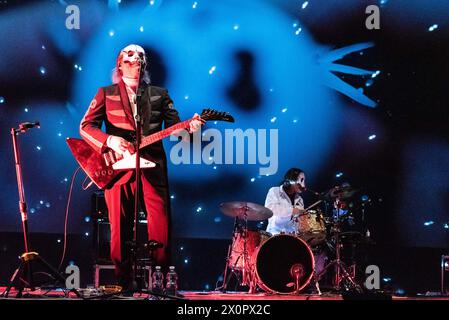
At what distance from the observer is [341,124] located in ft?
28.8

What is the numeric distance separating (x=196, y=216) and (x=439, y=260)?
2.98 metres

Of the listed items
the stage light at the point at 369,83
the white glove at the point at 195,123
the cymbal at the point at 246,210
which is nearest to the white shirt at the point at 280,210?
the cymbal at the point at 246,210

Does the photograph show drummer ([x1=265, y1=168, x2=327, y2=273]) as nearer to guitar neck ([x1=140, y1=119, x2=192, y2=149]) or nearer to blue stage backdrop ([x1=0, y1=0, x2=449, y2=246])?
blue stage backdrop ([x1=0, y1=0, x2=449, y2=246])

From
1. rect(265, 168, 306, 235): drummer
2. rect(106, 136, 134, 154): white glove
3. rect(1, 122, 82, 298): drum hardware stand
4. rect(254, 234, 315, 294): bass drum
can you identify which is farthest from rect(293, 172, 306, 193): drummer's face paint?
rect(1, 122, 82, 298): drum hardware stand

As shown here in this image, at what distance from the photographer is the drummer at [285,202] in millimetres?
8227

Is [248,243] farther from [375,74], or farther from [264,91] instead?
[375,74]

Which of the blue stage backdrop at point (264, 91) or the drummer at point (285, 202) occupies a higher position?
the blue stage backdrop at point (264, 91)

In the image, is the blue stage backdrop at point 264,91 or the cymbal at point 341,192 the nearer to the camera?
the cymbal at point 341,192

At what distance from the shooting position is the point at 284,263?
25.2 feet

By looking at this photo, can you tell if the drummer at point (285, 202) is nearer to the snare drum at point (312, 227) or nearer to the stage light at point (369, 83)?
the snare drum at point (312, 227)

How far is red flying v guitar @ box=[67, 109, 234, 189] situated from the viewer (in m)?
6.09

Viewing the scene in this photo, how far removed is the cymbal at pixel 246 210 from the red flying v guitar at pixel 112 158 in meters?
1.66
